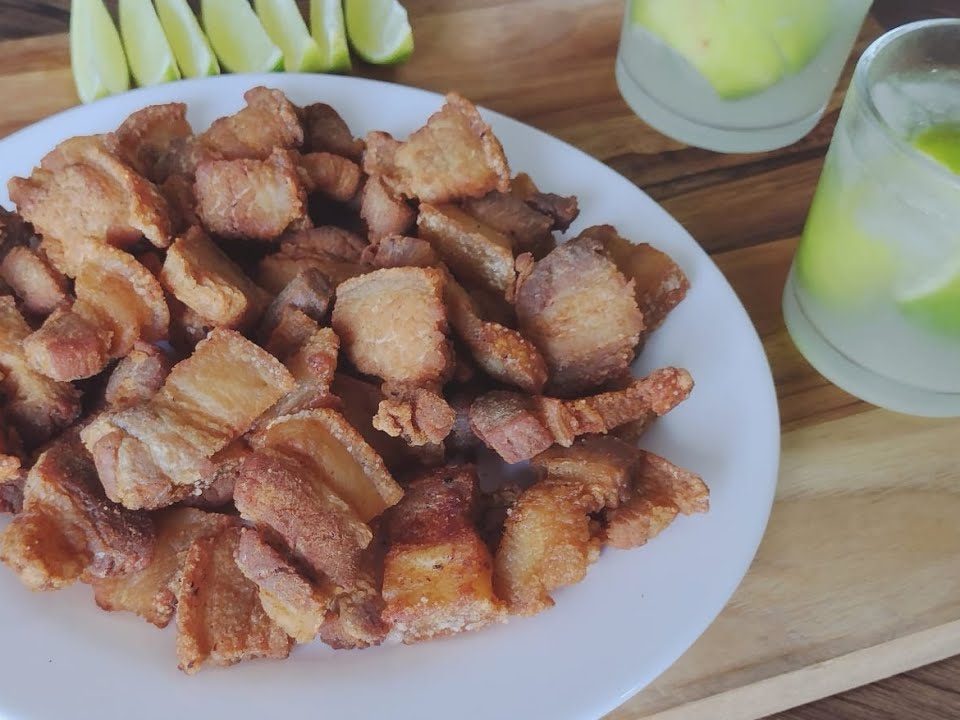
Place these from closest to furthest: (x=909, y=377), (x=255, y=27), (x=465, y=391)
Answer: (x=465, y=391), (x=909, y=377), (x=255, y=27)

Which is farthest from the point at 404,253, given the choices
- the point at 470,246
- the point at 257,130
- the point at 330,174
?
the point at 257,130

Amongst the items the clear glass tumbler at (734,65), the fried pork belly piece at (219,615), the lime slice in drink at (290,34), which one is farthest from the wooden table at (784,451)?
the fried pork belly piece at (219,615)

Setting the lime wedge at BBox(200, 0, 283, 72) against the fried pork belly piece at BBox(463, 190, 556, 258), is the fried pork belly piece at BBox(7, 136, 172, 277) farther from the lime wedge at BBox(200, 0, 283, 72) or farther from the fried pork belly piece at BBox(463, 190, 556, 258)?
the lime wedge at BBox(200, 0, 283, 72)

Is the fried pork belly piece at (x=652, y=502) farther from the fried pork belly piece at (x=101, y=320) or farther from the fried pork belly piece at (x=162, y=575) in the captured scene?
the fried pork belly piece at (x=101, y=320)

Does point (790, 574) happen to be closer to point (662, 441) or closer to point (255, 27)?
point (662, 441)

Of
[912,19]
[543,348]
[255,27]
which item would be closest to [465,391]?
[543,348]

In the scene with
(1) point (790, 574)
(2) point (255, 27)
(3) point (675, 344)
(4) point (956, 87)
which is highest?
(2) point (255, 27)

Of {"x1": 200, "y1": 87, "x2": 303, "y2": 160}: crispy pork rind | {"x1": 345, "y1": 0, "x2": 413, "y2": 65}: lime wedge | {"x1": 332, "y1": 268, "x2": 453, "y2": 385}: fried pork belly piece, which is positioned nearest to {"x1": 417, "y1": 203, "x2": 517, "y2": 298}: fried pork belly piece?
{"x1": 332, "y1": 268, "x2": 453, "y2": 385}: fried pork belly piece

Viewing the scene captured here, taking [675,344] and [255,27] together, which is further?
[255,27]
